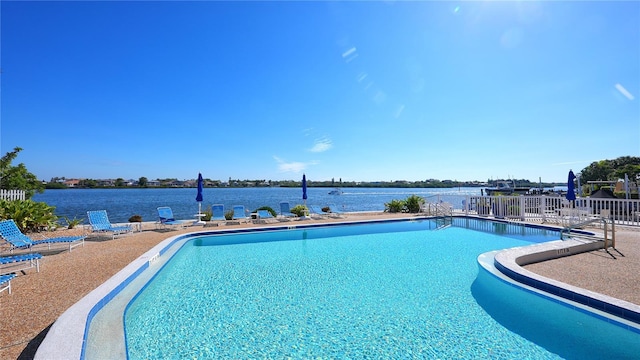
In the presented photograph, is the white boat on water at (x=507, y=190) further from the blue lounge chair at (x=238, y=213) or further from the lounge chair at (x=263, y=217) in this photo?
the blue lounge chair at (x=238, y=213)

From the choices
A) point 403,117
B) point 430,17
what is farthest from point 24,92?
point 403,117

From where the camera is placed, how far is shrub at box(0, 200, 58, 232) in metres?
7.46

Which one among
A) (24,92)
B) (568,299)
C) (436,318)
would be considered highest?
(24,92)

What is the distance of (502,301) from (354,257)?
3.01m

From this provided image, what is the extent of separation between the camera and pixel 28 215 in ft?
25.4

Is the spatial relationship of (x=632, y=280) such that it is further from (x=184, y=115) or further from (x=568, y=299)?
(x=184, y=115)

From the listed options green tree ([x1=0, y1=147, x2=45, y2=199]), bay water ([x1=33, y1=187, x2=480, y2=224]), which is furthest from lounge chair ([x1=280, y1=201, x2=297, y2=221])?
green tree ([x1=0, y1=147, x2=45, y2=199])

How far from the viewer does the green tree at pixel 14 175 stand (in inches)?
436

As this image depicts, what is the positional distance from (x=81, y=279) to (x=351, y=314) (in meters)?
4.02

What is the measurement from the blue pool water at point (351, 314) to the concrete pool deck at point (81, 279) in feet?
2.38

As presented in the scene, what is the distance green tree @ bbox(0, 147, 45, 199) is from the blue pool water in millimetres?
10196

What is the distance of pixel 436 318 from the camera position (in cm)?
347

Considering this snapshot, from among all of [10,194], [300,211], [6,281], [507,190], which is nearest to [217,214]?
[300,211]

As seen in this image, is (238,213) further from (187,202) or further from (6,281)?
(187,202)
